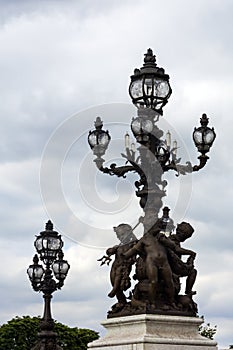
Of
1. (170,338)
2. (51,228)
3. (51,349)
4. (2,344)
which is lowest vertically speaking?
(170,338)

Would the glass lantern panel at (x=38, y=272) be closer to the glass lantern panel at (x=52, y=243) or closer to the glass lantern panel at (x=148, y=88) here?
the glass lantern panel at (x=52, y=243)

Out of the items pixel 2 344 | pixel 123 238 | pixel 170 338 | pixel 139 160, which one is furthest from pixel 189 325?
pixel 2 344

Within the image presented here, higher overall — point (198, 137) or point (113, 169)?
point (198, 137)

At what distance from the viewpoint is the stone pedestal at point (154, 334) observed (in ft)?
52.0

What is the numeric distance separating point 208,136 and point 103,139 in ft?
6.25

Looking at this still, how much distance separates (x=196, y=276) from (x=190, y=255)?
1.29ft

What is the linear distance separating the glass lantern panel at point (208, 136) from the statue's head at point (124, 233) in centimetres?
216

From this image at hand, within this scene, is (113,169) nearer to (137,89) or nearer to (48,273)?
(137,89)

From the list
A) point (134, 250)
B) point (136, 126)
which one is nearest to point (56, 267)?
point (134, 250)

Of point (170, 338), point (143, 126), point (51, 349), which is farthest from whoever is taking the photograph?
point (51, 349)

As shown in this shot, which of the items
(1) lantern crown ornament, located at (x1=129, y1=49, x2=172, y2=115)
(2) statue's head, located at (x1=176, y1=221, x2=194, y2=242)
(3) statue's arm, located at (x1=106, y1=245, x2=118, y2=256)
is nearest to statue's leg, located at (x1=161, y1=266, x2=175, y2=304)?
(2) statue's head, located at (x1=176, y1=221, x2=194, y2=242)

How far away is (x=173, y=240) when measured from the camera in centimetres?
1728

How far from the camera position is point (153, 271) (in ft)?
54.1

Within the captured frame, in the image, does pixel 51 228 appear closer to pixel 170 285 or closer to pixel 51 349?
pixel 51 349
